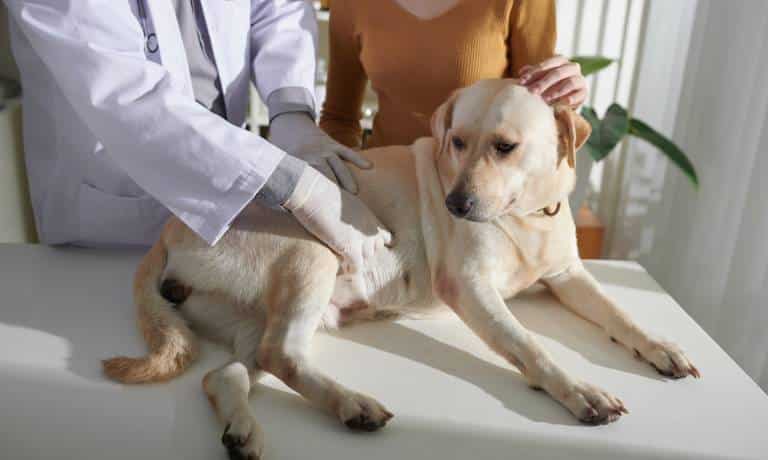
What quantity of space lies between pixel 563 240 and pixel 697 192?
1135mm

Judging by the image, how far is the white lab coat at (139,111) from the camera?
90 centimetres

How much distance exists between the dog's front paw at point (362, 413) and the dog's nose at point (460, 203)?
0.28 meters

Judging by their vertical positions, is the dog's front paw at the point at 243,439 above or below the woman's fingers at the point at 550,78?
below

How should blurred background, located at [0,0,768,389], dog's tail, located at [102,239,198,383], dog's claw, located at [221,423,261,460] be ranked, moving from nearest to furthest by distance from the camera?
Answer: dog's claw, located at [221,423,261,460] → dog's tail, located at [102,239,198,383] → blurred background, located at [0,0,768,389]

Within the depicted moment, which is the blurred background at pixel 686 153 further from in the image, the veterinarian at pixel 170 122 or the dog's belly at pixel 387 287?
the dog's belly at pixel 387 287

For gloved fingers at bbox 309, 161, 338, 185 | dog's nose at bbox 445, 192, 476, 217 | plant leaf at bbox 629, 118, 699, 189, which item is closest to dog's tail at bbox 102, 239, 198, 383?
gloved fingers at bbox 309, 161, 338, 185

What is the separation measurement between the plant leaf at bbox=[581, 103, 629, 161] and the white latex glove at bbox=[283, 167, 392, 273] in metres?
1.19

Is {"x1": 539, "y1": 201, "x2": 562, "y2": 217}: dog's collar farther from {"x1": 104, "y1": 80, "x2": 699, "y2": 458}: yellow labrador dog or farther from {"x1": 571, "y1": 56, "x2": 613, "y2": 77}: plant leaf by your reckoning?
{"x1": 571, "y1": 56, "x2": 613, "y2": 77}: plant leaf

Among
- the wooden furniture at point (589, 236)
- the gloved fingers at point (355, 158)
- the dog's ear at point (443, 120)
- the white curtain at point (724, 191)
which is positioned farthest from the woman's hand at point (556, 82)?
the wooden furniture at point (589, 236)

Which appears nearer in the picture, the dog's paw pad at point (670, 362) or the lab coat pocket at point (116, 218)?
the dog's paw pad at point (670, 362)

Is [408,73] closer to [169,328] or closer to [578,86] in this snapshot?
[578,86]

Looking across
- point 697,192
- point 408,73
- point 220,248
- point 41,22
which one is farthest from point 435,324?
point 697,192

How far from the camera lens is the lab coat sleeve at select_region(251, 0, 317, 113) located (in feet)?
4.10

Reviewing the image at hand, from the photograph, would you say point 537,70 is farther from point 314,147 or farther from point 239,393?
point 239,393
